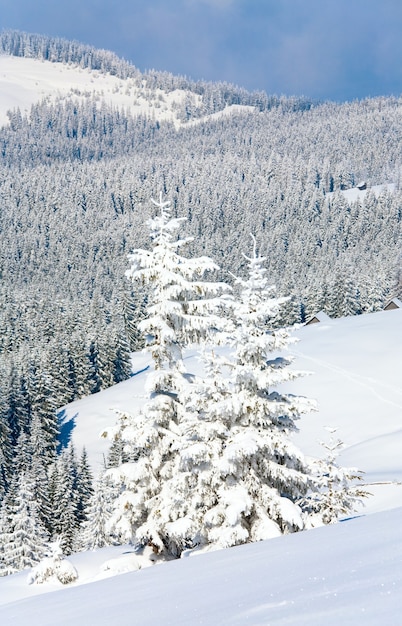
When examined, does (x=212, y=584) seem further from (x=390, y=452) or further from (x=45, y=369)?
(x=45, y=369)

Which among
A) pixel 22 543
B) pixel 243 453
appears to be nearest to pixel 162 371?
pixel 243 453

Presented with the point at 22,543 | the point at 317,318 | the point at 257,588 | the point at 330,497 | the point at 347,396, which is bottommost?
the point at 22,543

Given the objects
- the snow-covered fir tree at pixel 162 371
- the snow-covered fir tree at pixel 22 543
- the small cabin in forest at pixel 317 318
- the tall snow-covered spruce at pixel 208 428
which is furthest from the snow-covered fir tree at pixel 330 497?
the small cabin in forest at pixel 317 318

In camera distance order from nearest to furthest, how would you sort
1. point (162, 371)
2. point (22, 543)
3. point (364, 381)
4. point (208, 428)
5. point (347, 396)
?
point (208, 428) < point (162, 371) < point (22, 543) < point (347, 396) < point (364, 381)

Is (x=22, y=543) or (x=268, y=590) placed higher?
(x=268, y=590)

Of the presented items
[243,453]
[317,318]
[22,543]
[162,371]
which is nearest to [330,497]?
[243,453]

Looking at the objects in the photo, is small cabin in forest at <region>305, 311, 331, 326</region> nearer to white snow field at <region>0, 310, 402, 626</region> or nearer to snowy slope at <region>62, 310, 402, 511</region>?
snowy slope at <region>62, 310, 402, 511</region>

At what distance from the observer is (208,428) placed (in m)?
13.3

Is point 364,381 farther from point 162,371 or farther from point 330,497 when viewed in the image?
point 330,497

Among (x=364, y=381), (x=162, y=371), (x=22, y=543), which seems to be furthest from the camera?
(x=364, y=381)

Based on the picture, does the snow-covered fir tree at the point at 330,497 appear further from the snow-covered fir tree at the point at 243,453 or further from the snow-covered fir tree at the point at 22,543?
the snow-covered fir tree at the point at 22,543

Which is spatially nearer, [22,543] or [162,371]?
[162,371]

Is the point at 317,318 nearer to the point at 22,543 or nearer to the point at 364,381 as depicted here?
the point at 364,381

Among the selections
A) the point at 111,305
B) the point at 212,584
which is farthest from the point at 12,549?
the point at 111,305
